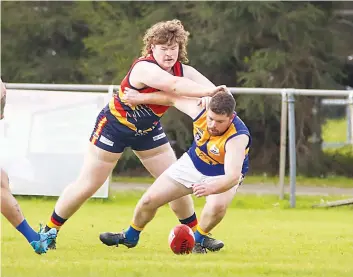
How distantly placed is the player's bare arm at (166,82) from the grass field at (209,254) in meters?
1.38

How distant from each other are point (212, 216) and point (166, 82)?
4.18ft

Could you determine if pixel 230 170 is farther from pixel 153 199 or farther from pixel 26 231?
pixel 26 231

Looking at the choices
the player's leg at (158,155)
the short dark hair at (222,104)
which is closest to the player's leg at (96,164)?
the player's leg at (158,155)

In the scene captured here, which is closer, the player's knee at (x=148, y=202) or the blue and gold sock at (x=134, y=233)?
the player's knee at (x=148, y=202)

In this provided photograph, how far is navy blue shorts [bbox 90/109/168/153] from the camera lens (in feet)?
27.6

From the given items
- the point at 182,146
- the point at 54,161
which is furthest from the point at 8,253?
the point at 182,146

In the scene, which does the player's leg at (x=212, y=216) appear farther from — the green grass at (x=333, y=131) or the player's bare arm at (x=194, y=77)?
the green grass at (x=333, y=131)

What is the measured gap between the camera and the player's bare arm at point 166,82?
7.82 meters

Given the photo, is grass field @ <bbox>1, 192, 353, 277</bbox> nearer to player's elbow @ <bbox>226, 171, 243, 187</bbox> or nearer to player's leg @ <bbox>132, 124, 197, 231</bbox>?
player's leg @ <bbox>132, 124, 197, 231</bbox>

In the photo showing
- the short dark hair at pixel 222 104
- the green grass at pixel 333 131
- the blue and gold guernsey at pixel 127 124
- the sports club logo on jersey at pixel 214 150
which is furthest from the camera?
the green grass at pixel 333 131

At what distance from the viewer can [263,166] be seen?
18125 millimetres

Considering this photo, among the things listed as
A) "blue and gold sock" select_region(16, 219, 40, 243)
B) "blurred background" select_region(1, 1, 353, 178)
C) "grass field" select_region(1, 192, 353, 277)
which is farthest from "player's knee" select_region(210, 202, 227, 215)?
"blurred background" select_region(1, 1, 353, 178)

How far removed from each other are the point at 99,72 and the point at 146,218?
36.9ft

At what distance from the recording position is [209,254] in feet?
27.4
